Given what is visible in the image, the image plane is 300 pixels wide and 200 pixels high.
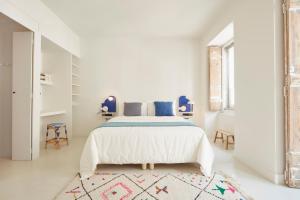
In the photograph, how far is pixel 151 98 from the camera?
501cm

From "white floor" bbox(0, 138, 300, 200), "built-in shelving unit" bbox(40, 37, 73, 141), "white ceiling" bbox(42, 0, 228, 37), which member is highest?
"white ceiling" bbox(42, 0, 228, 37)

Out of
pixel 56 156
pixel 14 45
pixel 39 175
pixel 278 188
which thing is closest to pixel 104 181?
pixel 39 175

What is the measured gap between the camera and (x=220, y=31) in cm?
379

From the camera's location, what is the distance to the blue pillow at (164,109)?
436 cm

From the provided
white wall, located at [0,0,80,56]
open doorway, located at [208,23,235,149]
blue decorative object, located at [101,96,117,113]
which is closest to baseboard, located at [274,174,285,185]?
open doorway, located at [208,23,235,149]

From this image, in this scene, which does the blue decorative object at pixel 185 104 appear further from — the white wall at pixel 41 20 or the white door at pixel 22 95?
the white door at pixel 22 95

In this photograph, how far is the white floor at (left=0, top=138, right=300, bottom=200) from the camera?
6.26 feet

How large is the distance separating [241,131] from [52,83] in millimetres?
4104

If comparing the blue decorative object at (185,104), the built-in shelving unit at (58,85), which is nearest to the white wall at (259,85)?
the blue decorative object at (185,104)

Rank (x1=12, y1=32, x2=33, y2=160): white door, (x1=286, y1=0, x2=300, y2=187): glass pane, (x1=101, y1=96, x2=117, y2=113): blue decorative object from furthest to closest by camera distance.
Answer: (x1=101, y1=96, x2=117, y2=113): blue decorative object < (x1=12, y1=32, x2=33, y2=160): white door < (x1=286, y1=0, x2=300, y2=187): glass pane

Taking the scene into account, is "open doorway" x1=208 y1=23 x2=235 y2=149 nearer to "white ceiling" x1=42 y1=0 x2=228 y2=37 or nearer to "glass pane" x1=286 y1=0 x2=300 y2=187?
"white ceiling" x1=42 y1=0 x2=228 y2=37

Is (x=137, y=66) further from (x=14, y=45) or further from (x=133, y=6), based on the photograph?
(x=14, y=45)

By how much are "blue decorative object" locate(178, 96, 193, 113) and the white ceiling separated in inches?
65.5

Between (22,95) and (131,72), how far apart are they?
103 inches
